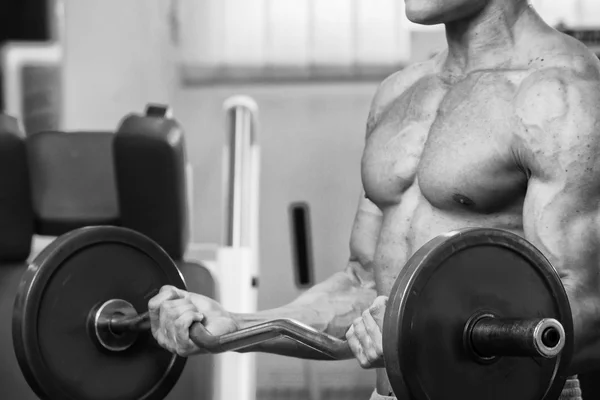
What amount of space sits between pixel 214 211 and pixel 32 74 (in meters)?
0.99

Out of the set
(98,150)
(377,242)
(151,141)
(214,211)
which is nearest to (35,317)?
(377,242)

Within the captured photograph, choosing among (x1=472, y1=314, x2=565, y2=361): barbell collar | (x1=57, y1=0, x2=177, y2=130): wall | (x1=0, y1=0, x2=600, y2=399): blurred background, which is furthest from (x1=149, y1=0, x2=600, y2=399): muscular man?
(x1=57, y1=0, x2=177, y2=130): wall

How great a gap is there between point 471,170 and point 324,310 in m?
0.33

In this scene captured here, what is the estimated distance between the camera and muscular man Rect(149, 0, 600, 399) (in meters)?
1.35

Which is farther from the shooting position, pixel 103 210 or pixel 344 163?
pixel 344 163

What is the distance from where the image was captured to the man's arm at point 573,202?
1334 mm

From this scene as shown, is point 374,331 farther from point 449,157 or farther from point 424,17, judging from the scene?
point 424,17

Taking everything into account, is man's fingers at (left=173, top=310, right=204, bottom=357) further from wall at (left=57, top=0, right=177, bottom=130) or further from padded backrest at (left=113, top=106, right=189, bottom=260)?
wall at (left=57, top=0, right=177, bottom=130)

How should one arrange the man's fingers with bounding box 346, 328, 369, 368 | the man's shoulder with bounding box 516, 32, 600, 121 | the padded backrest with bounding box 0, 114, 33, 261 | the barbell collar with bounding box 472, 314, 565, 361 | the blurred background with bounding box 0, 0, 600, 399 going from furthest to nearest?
the blurred background with bounding box 0, 0, 600, 399, the padded backrest with bounding box 0, 114, 33, 261, the man's shoulder with bounding box 516, 32, 600, 121, the man's fingers with bounding box 346, 328, 369, 368, the barbell collar with bounding box 472, 314, 565, 361

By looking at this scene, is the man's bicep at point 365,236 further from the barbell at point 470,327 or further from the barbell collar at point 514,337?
the barbell collar at point 514,337

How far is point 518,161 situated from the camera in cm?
141

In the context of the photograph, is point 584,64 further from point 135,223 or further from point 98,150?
point 98,150

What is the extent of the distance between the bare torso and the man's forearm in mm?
84

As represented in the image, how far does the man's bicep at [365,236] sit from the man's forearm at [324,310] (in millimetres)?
20
